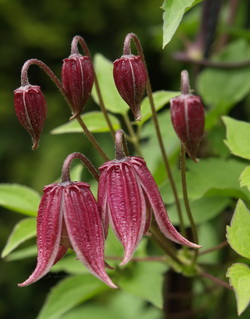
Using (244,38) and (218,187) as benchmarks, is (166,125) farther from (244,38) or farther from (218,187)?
(244,38)

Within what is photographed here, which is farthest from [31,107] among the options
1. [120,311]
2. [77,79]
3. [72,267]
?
[120,311]

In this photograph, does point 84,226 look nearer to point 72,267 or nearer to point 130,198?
point 130,198

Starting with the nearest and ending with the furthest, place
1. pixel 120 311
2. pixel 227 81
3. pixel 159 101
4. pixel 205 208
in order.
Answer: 1. pixel 159 101
2. pixel 205 208
3. pixel 227 81
4. pixel 120 311

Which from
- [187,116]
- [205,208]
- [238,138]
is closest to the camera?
[187,116]

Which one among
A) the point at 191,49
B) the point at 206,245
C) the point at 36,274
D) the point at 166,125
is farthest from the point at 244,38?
the point at 36,274

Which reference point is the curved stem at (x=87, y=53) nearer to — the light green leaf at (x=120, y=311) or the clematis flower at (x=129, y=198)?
the clematis flower at (x=129, y=198)

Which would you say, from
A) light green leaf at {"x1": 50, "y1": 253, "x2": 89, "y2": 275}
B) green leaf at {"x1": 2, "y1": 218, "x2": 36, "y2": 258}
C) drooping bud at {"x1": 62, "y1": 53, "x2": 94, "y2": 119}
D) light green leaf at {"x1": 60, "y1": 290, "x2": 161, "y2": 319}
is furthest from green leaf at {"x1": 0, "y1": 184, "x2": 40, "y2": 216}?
light green leaf at {"x1": 60, "y1": 290, "x2": 161, "y2": 319}
